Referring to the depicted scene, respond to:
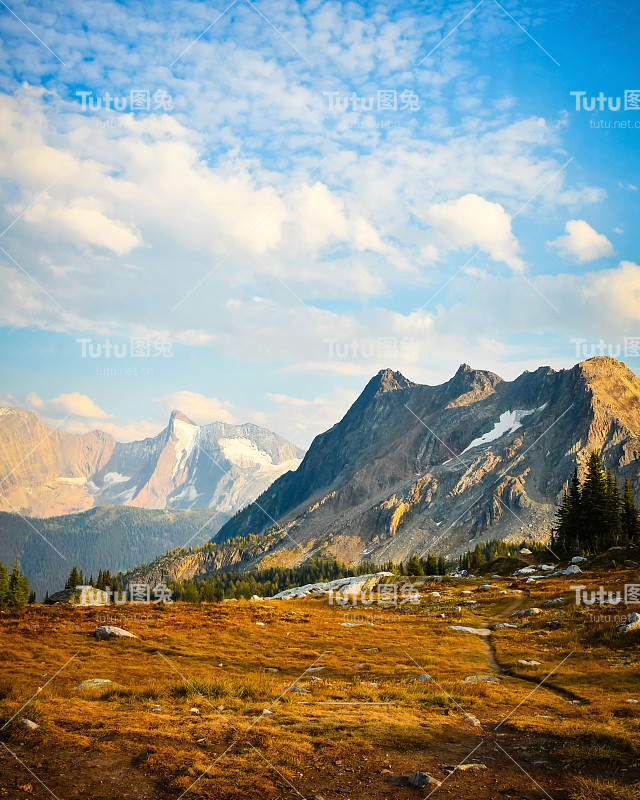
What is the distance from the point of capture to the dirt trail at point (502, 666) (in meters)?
24.4

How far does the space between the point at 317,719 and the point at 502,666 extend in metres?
20.3

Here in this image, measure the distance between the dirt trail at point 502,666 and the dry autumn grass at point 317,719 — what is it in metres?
0.24

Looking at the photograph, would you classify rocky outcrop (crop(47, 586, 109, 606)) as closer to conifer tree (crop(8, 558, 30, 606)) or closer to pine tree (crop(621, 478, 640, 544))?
conifer tree (crop(8, 558, 30, 606))

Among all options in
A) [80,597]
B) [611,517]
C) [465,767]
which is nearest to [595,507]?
[611,517]

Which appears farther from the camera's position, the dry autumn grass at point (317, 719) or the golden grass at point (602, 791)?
the dry autumn grass at point (317, 719)

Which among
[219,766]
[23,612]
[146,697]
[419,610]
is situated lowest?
[419,610]

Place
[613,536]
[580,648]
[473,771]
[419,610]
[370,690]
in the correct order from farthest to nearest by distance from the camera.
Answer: [613,536], [419,610], [580,648], [370,690], [473,771]

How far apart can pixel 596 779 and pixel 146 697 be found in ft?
55.4

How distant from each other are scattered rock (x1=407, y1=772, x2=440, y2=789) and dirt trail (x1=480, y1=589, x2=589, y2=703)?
1417cm

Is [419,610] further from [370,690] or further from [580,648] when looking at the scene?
[370,690]

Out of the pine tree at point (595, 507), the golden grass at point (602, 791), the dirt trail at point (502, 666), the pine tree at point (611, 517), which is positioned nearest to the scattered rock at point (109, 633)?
the dirt trail at point (502, 666)

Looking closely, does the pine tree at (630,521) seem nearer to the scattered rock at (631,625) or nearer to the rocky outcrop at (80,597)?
the scattered rock at (631,625)

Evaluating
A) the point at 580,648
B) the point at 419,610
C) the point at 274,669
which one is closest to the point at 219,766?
the point at 274,669

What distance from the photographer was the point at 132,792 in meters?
11.7
